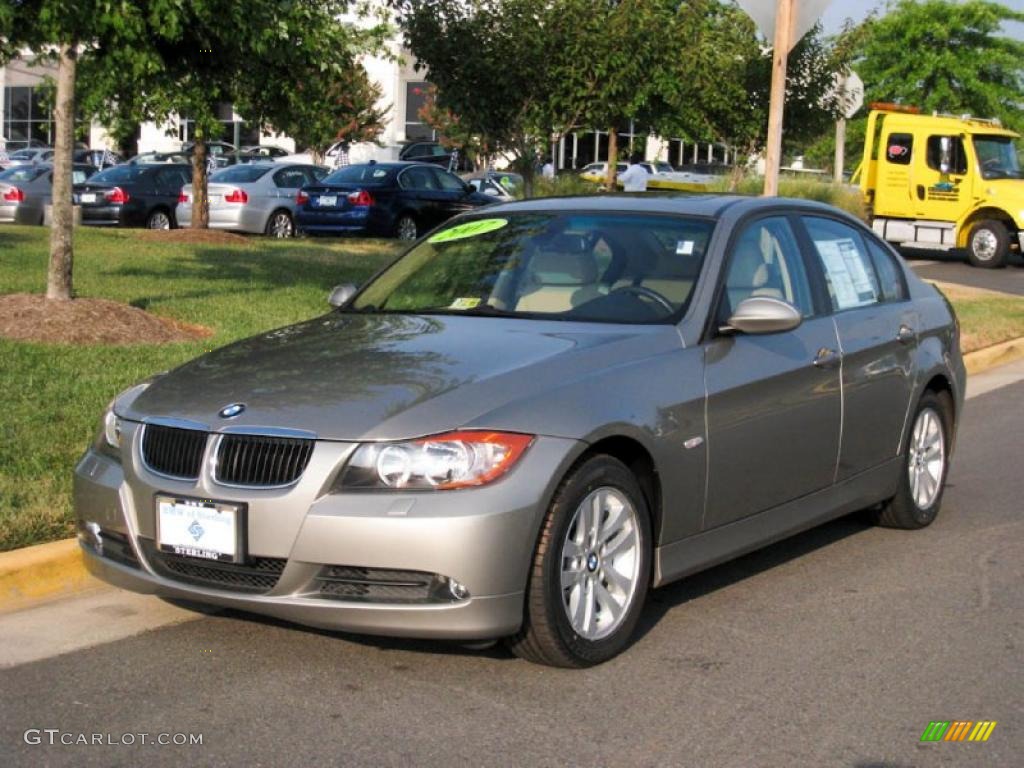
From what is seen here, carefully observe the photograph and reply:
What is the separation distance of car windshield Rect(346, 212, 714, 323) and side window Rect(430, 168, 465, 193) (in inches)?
714

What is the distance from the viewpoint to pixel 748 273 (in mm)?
6082

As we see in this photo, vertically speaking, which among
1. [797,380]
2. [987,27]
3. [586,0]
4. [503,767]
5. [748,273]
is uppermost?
[987,27]

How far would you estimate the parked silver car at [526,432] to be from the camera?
4621 mm

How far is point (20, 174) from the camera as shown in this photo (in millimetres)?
25953

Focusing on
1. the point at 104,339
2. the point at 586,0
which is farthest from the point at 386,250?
the point at 104,339

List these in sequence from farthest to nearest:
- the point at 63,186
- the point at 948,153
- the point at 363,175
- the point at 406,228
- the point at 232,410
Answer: the point at 948,153 < the point at 363,175 < the point at 406,228 < the point at 63,186 < the point at 232,410

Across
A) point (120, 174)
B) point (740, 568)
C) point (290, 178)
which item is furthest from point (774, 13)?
point (120, 174)

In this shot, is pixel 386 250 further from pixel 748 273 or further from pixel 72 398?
pixel 748 273

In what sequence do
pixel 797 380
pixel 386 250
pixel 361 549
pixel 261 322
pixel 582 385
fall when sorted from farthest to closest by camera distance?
pixel 386 250
pixel 261 322
pixel 797 380
pixel 582 385
pixel 361 549

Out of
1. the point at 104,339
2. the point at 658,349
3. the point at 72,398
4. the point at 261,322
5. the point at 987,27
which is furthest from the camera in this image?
the point at 987,27

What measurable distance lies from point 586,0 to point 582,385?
1219cm

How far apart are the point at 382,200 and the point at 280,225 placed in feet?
7.41

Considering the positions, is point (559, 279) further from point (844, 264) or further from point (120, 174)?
point (120, 174)

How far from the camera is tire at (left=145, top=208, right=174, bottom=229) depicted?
83.6 ft
